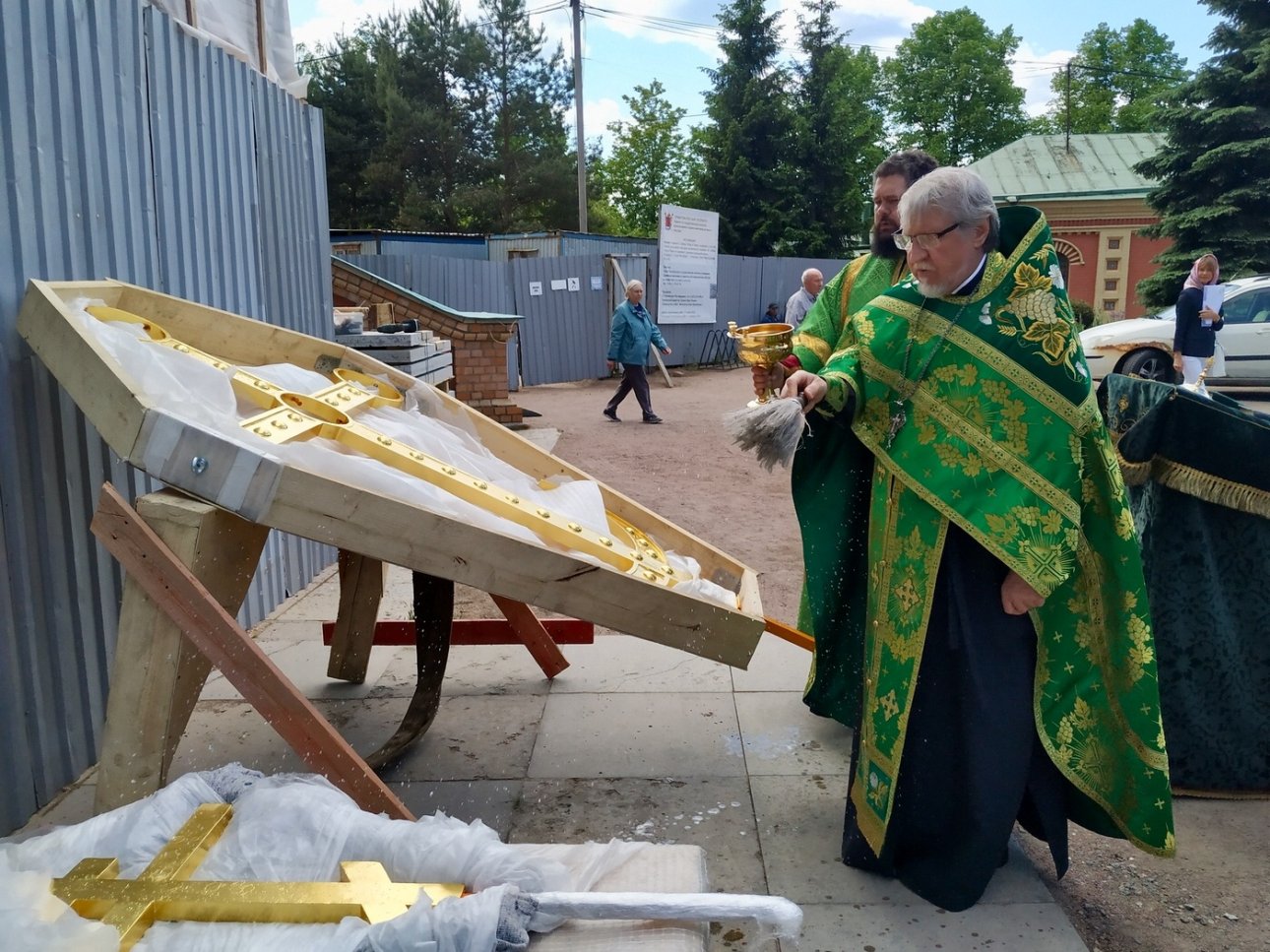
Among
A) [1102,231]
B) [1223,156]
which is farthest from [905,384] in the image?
[1102,231]

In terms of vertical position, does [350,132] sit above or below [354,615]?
above

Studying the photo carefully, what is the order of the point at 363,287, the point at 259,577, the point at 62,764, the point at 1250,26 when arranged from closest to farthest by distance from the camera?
1. the point at 62,764
2. the point at 259,577
3. the point at 363,287
4. the point at 1250,26

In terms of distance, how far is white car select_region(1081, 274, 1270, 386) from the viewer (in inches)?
541

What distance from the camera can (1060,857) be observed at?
268 centimetres

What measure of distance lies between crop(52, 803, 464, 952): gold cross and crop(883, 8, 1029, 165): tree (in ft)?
155

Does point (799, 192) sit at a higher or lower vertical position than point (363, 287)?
higher

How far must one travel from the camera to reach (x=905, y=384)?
2.62 metres

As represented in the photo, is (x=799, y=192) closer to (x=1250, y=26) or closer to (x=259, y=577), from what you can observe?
(x=1250, y=26)

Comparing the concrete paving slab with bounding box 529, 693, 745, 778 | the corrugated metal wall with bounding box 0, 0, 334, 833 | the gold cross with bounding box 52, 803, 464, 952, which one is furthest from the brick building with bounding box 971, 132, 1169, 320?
the gold cross with bounding box 52, 803, 464, 952

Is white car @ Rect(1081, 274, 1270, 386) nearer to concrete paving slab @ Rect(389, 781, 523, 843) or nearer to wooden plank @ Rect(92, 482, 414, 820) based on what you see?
concrete paving slab @ Rect(389, 781, 523, 843)

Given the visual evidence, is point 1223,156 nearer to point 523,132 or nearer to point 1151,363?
point 1151,363

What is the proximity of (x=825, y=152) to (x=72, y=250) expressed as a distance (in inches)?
1259

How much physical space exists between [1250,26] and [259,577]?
22.3 meters

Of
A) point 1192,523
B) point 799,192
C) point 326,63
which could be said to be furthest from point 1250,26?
point 326,63
